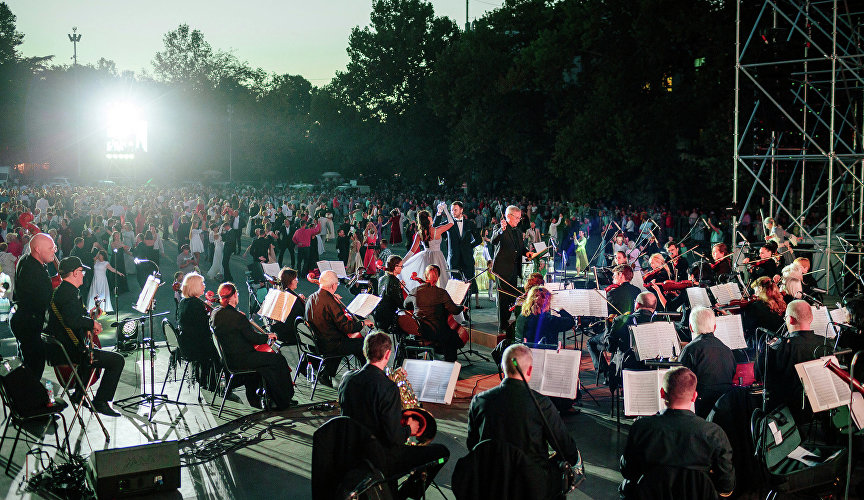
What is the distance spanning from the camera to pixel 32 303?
8094 mm

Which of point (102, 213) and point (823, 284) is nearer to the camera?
point (823, 284)

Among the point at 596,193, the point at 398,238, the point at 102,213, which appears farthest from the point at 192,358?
the point at 596,193

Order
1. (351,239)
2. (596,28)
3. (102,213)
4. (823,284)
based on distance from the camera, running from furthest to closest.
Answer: (596,28) → (102,213) → (351,239) → (823,284)

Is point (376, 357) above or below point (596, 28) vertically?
below

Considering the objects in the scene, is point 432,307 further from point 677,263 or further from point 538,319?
point 677,263

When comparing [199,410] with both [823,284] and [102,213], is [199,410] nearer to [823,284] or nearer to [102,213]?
[823,284]

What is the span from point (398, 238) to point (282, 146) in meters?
39.8

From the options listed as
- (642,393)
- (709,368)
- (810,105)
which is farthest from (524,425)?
(810,105)

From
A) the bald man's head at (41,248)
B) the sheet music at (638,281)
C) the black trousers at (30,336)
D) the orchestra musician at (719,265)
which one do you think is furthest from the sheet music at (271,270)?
the orchestra musician at (719,265)

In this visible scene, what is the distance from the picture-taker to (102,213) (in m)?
24.0

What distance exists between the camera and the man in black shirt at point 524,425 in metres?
4.85

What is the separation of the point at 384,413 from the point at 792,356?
12.4 ft

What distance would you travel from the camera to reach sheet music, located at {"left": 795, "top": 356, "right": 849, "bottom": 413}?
5.62 meters

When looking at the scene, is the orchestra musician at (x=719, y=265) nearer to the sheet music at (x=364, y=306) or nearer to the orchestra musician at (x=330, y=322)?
the sheet music at (x=364, y=306)
